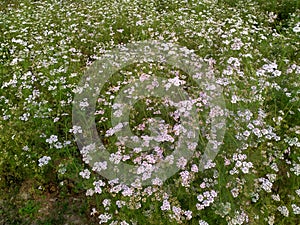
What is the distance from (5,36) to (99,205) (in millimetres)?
4440

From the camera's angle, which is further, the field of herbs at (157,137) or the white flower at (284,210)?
the field of herbs at (157,137)

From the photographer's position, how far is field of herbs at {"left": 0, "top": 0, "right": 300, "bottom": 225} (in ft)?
11.0

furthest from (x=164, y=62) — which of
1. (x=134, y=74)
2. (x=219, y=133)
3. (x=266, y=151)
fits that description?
(x=266, y=151)

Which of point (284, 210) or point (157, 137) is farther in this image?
point (157, 137)

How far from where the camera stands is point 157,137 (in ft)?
11.8

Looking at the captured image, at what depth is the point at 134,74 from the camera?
4812mm

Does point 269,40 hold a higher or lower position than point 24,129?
higher

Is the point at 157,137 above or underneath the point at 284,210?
above

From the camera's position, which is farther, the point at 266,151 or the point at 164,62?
the point at 164,62

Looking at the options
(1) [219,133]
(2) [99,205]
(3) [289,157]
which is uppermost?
(1) [219,133]

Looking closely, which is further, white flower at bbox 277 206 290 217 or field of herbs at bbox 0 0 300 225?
field of herbs at bbox 0 0 300 225

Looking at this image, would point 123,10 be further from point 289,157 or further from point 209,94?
point 289,157

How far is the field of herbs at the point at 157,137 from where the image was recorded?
131 inches

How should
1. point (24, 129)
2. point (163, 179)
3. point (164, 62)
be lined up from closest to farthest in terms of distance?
point (163, 179), point (24, 129), point (164, 62)
